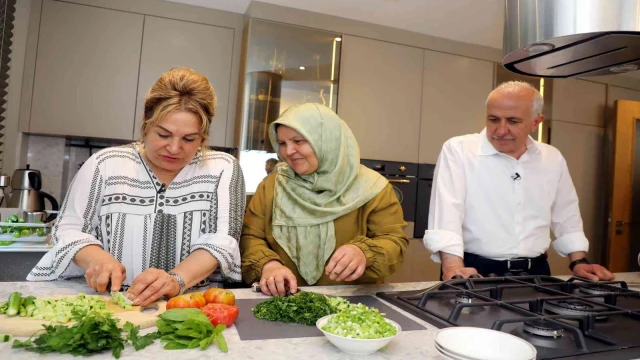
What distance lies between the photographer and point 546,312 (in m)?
1.11

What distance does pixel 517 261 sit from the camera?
5.70 feet

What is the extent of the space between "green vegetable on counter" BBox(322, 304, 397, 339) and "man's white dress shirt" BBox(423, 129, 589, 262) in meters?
0.88

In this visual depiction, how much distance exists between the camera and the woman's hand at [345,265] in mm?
1155

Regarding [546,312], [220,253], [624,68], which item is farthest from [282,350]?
[624,68]

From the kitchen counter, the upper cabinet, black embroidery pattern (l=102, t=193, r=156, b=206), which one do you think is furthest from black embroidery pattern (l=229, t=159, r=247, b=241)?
the upper cabinet

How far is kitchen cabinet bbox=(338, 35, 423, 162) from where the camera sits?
318cm

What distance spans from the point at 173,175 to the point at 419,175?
237 centimetres

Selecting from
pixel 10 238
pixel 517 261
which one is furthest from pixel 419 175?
pixel 10 238

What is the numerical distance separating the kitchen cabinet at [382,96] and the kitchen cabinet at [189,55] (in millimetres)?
808

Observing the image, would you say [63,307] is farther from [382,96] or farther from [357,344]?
[382,96]

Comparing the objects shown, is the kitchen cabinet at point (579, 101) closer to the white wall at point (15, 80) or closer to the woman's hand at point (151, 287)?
the woman's hand at point (151, 287)

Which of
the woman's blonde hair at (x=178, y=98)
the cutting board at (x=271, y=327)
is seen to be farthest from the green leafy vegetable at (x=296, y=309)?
the woman's blonde hair at (x=178, y=98)

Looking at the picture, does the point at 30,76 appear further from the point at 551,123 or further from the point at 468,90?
the point at 551,123

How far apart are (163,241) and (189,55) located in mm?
2022
